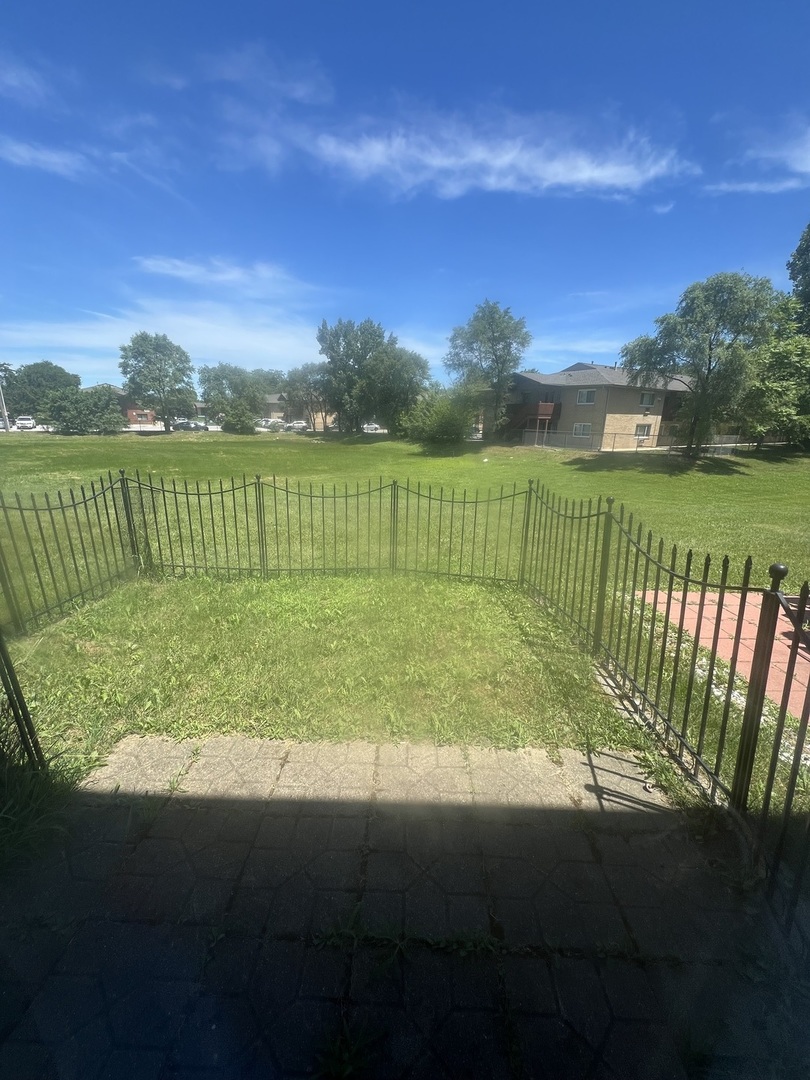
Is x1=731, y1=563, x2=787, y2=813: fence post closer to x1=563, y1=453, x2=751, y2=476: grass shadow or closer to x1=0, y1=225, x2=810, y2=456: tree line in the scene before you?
x1=0, y1=225, x2=810, y2=456: tree line

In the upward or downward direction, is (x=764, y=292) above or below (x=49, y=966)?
above

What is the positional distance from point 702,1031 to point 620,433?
36.3 m

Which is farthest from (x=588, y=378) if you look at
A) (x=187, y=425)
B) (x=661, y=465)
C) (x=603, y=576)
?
(x=187, y=425)

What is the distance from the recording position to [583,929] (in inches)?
72.1

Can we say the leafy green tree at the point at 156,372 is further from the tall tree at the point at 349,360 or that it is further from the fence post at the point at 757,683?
the fence post at the point at 757,683

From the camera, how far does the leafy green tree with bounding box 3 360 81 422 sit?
51.6 ft

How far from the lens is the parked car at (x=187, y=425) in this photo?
53.3m

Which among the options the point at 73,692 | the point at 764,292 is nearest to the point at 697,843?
the point at 73,692

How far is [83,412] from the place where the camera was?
74.0ft

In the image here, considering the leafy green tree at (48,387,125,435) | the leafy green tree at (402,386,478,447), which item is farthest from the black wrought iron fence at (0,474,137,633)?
the leafy green tree at (402,386,478,447)

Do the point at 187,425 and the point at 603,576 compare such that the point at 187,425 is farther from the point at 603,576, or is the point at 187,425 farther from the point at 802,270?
the point at 603,576

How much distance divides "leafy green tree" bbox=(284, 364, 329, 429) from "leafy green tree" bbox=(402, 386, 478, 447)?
17.2 metres

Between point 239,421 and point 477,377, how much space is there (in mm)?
33040

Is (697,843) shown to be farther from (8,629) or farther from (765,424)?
(765,424)
